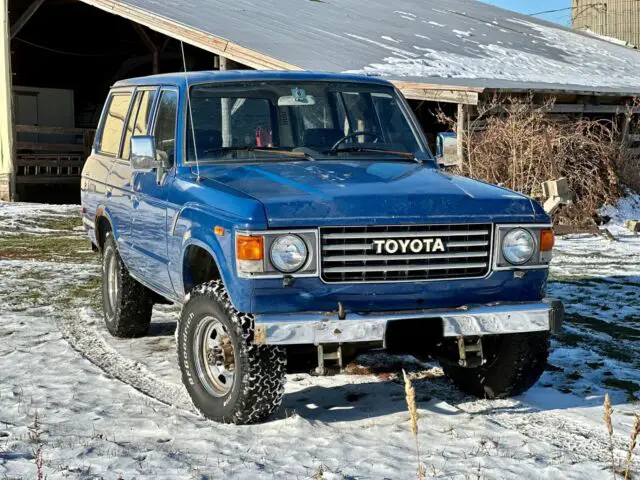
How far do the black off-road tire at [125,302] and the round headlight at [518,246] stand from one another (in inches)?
130

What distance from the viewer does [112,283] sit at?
8500 millimetres

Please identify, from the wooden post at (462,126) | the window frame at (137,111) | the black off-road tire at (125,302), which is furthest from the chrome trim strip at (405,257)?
the wooden post at (462,126)

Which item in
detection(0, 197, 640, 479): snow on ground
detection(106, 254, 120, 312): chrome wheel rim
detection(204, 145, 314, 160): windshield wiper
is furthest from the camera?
detection(106, 254, 120, 312): chrome wheel rim

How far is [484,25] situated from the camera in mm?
30375

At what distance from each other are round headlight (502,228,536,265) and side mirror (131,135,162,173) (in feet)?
7.34

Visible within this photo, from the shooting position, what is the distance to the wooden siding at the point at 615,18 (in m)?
43.3

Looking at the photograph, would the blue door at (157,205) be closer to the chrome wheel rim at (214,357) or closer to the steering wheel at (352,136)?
the chrome wheel rim at (214,357)

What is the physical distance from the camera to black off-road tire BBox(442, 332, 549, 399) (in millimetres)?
6258

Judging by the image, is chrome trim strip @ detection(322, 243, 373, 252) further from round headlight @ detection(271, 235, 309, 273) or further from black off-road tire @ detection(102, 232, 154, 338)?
black off-road tire @ detection(102, 232, 154, 338)

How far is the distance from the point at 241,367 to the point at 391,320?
82 cm

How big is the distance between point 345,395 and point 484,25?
Result: 2513 cm

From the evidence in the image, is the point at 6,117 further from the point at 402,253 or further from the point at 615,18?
the point at 615,18

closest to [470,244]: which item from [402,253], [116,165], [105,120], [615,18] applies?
[402,253]

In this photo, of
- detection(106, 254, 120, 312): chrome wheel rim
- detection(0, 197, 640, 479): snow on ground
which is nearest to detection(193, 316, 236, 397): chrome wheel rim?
detection(0, 197, 640, 479): snow on ground
